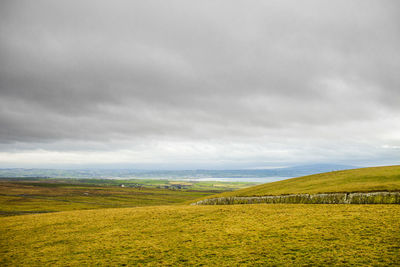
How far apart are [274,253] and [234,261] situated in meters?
2.23

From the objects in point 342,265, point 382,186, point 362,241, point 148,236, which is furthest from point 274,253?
point 382,186

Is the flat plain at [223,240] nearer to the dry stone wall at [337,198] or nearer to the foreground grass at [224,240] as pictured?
Answer: the foreground grass at [224,240]

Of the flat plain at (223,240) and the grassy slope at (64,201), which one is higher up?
the flat plain at (223,240)

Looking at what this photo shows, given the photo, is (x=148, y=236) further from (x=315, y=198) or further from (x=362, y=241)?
(x=315, y=198)

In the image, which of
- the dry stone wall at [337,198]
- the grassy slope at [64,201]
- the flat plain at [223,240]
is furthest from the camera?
the grassy slope at [64,201]

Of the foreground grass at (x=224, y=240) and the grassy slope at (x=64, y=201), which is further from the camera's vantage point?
the grassy slope at (x=64, y=201)

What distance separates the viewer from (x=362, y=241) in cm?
1255

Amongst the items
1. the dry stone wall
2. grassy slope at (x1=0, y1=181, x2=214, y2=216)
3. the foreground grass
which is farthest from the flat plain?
grassy slope at (x1=0, y1=181, x2=214, y2=216)

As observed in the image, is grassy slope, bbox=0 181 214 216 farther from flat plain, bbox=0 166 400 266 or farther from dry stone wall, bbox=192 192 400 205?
flat plain, bbox=0 166 400 266

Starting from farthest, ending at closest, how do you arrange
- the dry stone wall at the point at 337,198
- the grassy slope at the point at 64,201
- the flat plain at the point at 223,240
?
the grassy slope at the point at 64,201, the dry stone wall at the point at 337,198, the flat plain at the point at 223,240

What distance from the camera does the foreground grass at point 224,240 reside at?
11.7 metres

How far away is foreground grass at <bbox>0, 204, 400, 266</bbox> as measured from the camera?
1173cm

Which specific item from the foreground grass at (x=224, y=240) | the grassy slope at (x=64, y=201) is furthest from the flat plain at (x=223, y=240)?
the grassy slope at (x=64, y=201)

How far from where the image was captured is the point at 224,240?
15.1m
